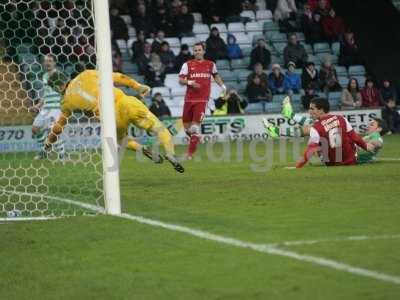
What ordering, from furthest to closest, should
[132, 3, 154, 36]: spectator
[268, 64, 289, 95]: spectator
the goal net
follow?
[132, 3, 154, 36]: spectator, [268, 64, 289, 95]: spectator, the goal net

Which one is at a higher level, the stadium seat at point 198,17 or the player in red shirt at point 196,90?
the stadium seat at point 198,17

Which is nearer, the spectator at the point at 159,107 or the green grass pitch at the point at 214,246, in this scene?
the green grass pitch at the point at 214,246

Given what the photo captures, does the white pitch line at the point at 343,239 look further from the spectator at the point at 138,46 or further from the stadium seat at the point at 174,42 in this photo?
the stadium seat at the point at 174,42

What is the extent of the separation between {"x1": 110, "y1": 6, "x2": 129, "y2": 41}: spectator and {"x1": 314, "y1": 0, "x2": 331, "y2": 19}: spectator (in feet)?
16.8

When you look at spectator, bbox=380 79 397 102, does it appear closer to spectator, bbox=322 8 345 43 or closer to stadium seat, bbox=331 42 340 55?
stadium seat, bbox=331 42 340 55

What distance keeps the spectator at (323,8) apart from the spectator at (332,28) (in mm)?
107

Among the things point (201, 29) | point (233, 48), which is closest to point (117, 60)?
point (201, 29)

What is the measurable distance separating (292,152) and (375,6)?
11.3m

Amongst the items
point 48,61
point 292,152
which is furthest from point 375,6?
point 48,61

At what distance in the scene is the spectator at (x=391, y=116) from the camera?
74.7 ft

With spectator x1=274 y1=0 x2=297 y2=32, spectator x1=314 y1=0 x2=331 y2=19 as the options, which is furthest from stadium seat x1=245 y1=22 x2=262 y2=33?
spectator x1=314 y1=0 x2=331 y2=19

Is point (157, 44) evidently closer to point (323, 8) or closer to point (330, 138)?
point (323, 8)

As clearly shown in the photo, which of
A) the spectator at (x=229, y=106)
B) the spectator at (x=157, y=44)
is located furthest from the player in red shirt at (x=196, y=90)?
the spectator at (x=157, y=44)

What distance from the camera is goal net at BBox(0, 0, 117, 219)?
1016 cm
